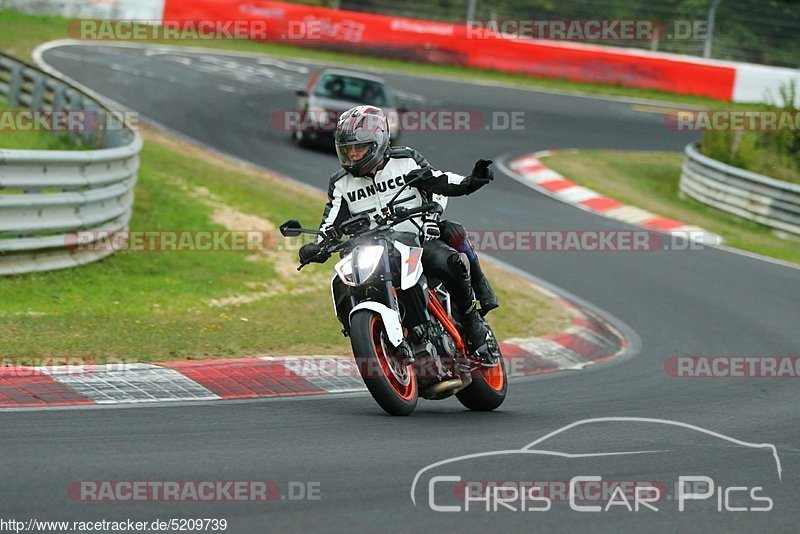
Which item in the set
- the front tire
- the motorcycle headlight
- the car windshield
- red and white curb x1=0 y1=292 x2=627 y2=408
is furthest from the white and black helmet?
the car windshield

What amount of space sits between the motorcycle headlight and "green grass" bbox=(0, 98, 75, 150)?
930 centimetres

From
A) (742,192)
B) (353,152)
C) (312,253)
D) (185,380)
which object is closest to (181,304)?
(185,380)

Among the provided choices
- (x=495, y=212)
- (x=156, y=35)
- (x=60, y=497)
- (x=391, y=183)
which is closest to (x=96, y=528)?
(x=60, y=497)

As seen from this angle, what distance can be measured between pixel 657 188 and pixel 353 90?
6.09 meters

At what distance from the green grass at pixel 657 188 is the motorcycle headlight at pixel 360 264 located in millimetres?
11233

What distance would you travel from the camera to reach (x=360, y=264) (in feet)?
22.7

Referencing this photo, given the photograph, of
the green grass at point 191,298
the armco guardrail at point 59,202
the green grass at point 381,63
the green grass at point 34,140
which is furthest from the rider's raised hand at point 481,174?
the green grass at point 381,63

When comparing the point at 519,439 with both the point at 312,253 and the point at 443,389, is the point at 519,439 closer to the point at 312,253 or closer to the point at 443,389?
the point at 443,389

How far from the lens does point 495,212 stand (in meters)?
18.2

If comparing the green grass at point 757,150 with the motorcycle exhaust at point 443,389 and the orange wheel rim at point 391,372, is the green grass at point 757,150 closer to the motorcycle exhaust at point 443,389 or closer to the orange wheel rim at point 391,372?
the motorcycle exhaust at point 443,389

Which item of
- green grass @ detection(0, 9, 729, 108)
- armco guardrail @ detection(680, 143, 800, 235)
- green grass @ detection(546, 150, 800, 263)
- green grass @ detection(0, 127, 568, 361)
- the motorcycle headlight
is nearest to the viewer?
the motorcycle headlight

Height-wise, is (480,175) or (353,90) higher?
(480,175)

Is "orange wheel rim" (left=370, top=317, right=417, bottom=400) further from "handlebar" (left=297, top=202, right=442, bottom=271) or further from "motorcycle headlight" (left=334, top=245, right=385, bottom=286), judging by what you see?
"handlebar" (left=297, top=202, right=442, bottom=271)

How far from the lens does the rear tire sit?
771 cm
